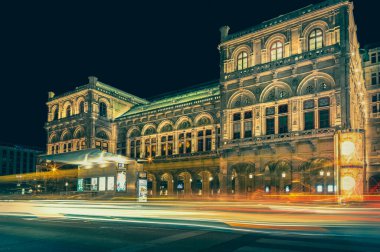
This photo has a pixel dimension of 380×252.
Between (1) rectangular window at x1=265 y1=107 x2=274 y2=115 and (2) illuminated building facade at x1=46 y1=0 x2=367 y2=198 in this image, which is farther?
(1) rectangular window at x1=265 y1=107 x2=274 y2=115

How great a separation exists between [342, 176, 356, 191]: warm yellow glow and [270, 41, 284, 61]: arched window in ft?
49.8

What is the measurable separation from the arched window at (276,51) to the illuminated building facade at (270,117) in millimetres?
112

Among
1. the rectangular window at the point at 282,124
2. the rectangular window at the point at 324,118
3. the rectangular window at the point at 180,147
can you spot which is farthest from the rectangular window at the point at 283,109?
the rectangular window at the point at 180,147

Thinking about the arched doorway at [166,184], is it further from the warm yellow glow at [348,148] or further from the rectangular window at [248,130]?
the warm yellow glow at [348,148]

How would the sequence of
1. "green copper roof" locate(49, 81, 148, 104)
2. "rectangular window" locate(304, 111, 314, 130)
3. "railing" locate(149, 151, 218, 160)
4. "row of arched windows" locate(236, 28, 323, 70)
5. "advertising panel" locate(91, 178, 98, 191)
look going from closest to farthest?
"rectangular window" locate(304, 111, 314, 130)
"row of arched windows" locate(236, 28, 323, 70)
"railing" locate(149, 151, 218, 160)
"advertising panel" locate(91, 178, 98, 191)
"green copper roof" locate(49, 81, 148, 104)

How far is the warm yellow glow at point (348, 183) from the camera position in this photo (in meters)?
34.7

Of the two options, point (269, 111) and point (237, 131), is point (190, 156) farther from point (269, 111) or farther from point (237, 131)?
point (269, 111)

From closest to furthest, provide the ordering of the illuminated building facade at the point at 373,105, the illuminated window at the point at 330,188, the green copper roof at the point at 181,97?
1. the illuminated window at the point at 330,188
2. the illuminated building facade at the point at 373,105
3. the green copper roof at the point at 181,97

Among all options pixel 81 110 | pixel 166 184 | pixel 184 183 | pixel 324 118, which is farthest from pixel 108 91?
pixel 324 118

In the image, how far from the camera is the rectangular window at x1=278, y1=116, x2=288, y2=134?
3959 centimetres

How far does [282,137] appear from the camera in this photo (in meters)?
38.8

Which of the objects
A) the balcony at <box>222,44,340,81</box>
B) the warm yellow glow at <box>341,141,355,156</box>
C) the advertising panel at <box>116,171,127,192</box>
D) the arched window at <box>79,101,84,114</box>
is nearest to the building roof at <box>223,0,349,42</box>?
the balcony at <box>222,44,340,81</box>

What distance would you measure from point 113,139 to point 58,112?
13080 mm

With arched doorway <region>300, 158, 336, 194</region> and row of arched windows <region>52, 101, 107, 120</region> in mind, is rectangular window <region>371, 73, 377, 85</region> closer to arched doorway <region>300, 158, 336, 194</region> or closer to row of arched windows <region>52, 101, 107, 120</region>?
arched doorway <region>300, 158, 336, 194</region>
